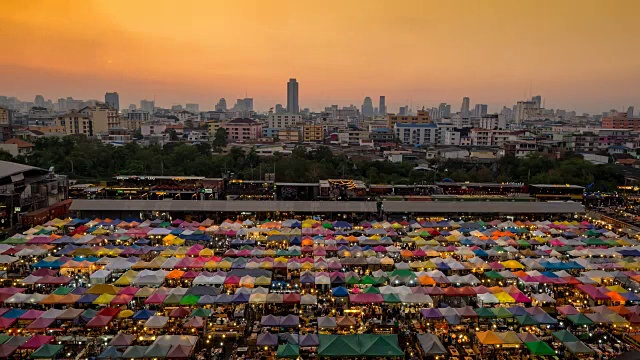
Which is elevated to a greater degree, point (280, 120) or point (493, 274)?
point (280, 120)

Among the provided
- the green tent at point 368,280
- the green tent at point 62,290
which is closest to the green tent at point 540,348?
the green tent at point 368,280

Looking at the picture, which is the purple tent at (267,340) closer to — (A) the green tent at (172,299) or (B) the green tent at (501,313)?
(A) the green tent at (172,299)

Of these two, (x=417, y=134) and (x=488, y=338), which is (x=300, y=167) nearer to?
(x=488, y=338)

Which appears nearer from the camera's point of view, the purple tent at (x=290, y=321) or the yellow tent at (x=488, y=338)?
the yellow tent at (x=488, y=338)

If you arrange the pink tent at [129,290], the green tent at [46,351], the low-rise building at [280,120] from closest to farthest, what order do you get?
the green tent at [46,351]
the pink tent at [129,290]
the low-rise building at [280,120]

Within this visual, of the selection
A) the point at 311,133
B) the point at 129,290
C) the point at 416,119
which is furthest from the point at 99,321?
the point at 416,119

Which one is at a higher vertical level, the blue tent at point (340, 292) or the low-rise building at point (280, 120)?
the low-rise building at point (280, 120)

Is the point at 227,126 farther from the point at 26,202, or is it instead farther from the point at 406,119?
the point at 26,202

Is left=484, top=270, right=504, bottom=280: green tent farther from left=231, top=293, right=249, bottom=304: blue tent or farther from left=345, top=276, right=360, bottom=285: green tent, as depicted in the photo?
left=231, top=293, right=249, bottom=304: blue tent
